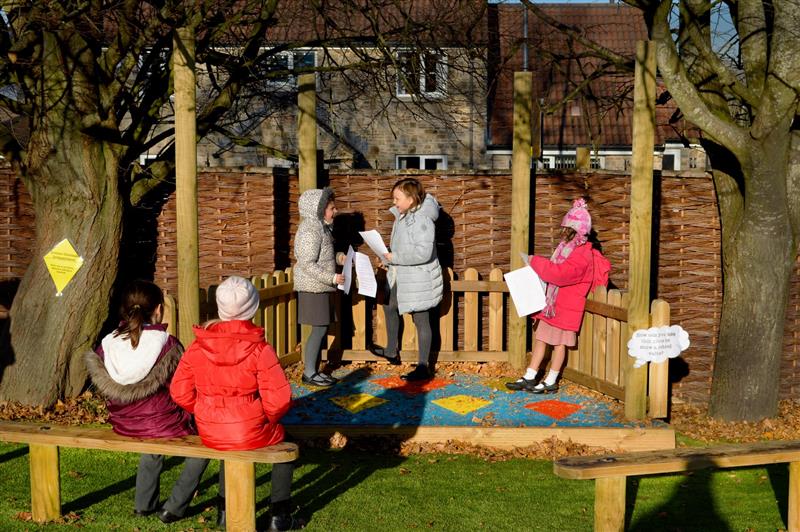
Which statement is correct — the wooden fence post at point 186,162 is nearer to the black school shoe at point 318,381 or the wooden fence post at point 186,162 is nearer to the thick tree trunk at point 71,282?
the thick tree trunk at point 71,282

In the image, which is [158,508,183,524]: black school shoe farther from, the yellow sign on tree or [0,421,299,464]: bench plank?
the yellow sign on tree

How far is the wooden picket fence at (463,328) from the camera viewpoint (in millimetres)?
8906

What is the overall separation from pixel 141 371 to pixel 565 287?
4.36 meters

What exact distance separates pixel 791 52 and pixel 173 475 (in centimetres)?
593

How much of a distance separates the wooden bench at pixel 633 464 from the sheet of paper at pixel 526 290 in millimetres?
3367

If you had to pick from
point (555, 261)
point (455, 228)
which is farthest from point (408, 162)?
point (555, 261)

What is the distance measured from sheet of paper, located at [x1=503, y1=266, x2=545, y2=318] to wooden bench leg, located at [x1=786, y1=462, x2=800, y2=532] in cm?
333

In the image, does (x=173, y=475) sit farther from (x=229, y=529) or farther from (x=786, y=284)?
(x=786, y=284)

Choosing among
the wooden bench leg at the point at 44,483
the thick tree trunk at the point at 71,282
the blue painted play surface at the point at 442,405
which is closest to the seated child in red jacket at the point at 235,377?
the wooden bench leg at the point at 44,483

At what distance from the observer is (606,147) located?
98.4 ft

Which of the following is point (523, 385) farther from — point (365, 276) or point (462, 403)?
point (365, 276)

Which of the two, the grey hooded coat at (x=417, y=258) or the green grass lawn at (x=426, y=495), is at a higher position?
the grey hooded coat at (x=417, y=258)

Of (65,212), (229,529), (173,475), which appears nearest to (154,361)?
(229,529)

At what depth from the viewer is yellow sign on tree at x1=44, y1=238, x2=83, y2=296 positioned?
8.98 metres
